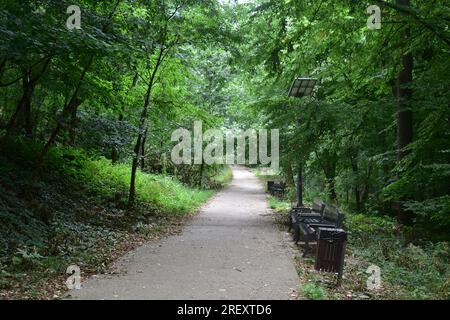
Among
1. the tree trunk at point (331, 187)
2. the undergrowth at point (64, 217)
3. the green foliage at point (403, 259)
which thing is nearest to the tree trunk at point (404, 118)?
the green foliage at point (403, 259)

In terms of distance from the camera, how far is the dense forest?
25.3 feet

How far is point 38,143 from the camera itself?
1221cm

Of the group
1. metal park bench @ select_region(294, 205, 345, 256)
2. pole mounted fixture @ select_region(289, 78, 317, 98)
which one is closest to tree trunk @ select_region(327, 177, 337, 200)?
pole mounted fixture @ select_region(289, 78, 317, 98)

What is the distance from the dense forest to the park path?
753 millimetres

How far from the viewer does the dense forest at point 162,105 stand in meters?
7.71

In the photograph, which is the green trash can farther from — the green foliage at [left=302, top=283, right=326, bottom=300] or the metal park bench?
the metal park bench

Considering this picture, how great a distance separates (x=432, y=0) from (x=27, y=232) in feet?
30.2

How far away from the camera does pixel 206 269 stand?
7.48 metres

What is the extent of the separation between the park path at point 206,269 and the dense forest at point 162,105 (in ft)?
2.47

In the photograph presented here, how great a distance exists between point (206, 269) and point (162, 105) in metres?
7.26

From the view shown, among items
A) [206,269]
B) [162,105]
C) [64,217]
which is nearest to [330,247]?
[206,269]

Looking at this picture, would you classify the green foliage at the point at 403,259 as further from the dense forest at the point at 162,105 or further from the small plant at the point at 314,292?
the small plant at the point at 314,292

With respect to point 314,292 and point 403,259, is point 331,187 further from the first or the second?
point 314,292
